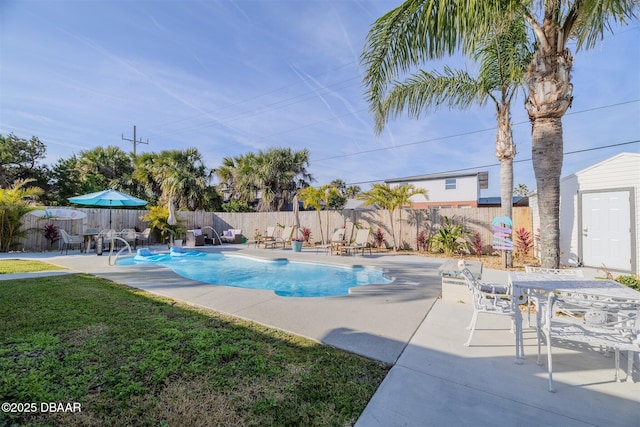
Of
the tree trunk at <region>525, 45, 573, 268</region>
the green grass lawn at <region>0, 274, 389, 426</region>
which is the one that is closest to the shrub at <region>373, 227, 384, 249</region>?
the tree trunk at <region>525, 45, 573, 268</region>

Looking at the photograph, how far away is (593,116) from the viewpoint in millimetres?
13703

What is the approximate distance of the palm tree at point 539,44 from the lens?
3.72 meters

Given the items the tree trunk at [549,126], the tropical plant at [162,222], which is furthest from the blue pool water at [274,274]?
the tree trunk at [549,126]

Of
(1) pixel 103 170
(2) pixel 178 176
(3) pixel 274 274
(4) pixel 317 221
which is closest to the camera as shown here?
(3) pixel 274 274

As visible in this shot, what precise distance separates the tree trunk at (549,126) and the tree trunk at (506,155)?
3828mm

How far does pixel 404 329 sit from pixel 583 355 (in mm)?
1833

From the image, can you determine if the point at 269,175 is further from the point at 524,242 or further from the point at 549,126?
the point at 549,126

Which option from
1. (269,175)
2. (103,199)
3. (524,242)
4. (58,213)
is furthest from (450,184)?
(58,213)

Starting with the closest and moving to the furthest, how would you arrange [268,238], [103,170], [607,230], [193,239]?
[607,230] → [268,238] → [193,239] → [103,170]

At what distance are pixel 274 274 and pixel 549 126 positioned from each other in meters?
7.65

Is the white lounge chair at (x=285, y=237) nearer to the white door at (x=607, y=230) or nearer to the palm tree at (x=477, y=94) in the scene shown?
the palm tree at (x=477, y=94)

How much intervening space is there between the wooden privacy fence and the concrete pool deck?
23.0 feet

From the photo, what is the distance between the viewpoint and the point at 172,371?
2.54 m

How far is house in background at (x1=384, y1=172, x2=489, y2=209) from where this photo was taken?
2231 centimetres
